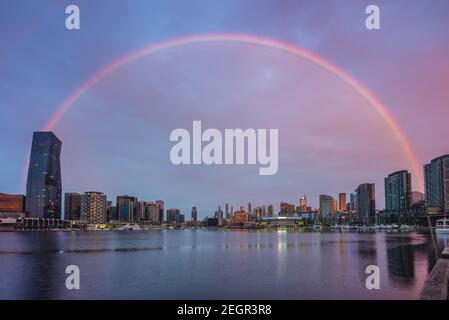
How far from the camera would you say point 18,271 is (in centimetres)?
5025

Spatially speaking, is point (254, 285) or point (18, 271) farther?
point (18, 271)

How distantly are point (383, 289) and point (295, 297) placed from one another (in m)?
7.66

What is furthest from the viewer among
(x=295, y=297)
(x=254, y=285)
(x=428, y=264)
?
(x=428, y=264)

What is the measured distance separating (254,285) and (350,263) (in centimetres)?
2327

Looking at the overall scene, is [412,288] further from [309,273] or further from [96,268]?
[96,268]

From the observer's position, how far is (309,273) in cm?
4762

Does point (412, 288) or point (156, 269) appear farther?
point (156, 269)
